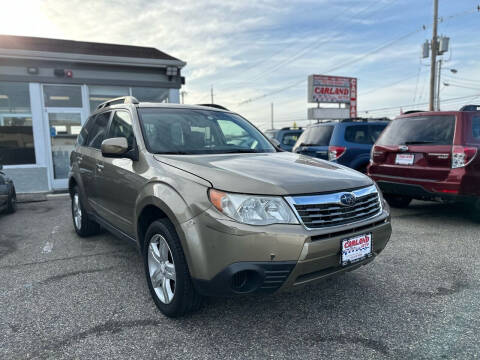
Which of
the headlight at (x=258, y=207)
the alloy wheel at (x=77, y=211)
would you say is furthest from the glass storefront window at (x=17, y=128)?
the headlight at (x=258, y=207)

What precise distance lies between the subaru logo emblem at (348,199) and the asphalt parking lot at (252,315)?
91cm

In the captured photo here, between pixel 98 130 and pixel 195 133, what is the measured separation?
159 cm

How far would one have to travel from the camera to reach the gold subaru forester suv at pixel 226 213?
218 centimetres

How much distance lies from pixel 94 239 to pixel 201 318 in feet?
9.35

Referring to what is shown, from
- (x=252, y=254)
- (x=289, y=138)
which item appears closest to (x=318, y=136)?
(x=289, y=138)

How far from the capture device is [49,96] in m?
10.1

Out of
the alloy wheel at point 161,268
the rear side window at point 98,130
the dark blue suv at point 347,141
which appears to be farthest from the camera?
the dark blue suv at point 347,141

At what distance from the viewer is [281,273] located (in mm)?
2186

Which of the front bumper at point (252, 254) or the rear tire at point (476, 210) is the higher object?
the front bumper at point (252, 254)

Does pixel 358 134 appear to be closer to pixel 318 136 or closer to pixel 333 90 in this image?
pixel 318 136

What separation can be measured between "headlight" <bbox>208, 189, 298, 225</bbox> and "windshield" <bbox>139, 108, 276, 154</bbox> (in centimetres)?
100

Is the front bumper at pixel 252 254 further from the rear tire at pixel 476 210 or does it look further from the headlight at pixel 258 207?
the rear tire at pixel 476 210

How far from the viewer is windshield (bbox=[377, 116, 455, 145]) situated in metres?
5.02

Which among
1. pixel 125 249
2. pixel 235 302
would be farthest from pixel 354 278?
pixel 125 249
